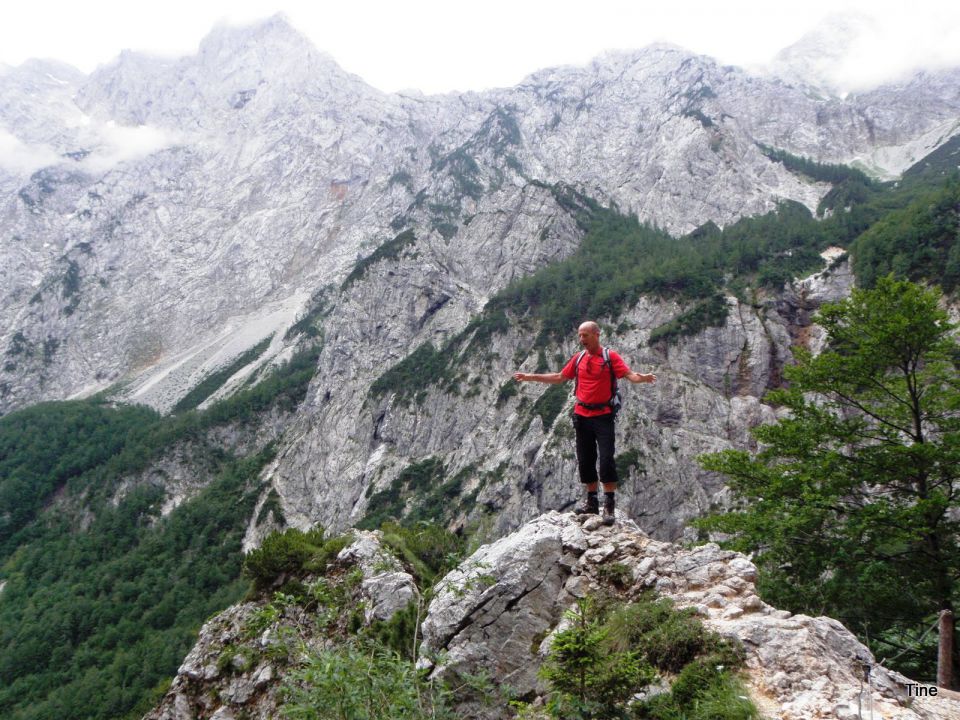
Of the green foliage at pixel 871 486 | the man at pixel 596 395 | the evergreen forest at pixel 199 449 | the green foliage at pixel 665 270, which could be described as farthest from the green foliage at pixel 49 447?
the green foliage at pixel 871 486

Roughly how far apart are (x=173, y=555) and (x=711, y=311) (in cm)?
10743

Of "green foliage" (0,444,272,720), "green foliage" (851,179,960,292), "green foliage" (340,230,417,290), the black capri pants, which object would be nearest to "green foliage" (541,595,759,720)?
the black capri pants

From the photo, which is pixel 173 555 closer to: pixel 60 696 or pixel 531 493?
pixel 60 696

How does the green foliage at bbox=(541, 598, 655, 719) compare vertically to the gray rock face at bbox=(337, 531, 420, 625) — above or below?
above

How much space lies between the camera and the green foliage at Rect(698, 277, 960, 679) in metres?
10.3

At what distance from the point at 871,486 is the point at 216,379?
637 feet

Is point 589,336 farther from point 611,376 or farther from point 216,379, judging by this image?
point 216,379

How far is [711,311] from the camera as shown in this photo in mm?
84312

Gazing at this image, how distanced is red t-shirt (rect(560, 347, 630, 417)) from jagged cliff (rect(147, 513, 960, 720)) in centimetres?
228

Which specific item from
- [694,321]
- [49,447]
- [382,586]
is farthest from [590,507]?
[49,447]

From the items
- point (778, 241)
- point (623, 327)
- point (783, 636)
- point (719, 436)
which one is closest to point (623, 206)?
point (778, 241)

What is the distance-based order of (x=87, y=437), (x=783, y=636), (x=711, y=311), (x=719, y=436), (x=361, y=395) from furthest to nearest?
1. (x=87, y=437)
2. (x=361, y=395)
3. (x=711, y=311)
4. (x=719, y=436)
5. (x=783, y=636)

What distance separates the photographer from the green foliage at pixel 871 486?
10.3 metres

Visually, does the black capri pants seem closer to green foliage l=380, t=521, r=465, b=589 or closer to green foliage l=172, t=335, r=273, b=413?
green foliage l=380, t=521, r=465, b=589
